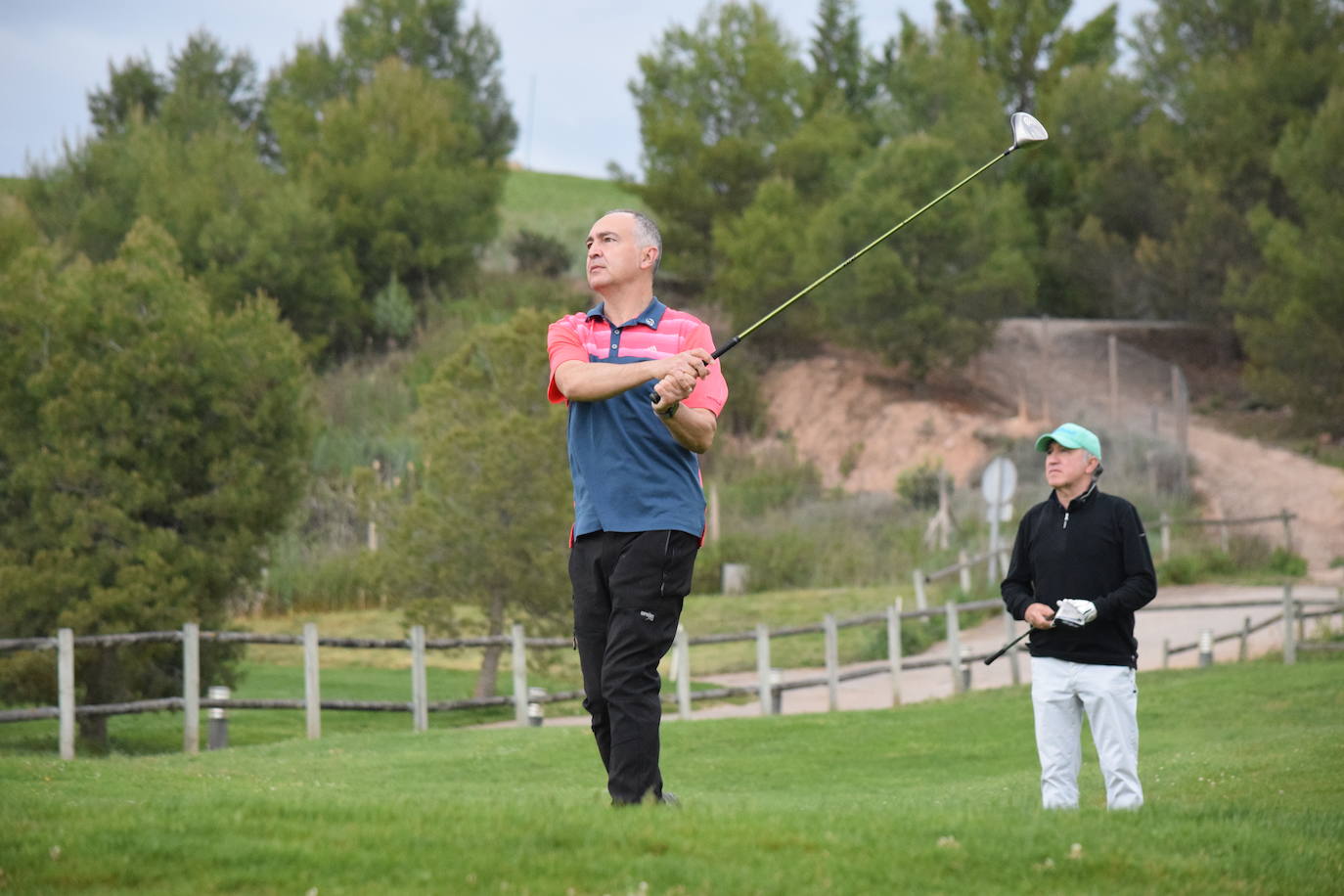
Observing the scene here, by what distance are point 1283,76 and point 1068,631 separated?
4836 centimetres

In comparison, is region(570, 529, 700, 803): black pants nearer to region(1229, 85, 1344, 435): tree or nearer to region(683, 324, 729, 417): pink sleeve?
region(683, 324, 729, 417): pink sleeve

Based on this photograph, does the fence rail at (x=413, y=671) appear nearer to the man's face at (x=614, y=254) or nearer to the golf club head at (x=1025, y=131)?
the man's face at (x=614, y=254)

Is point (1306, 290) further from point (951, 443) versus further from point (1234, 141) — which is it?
point (951, 443)

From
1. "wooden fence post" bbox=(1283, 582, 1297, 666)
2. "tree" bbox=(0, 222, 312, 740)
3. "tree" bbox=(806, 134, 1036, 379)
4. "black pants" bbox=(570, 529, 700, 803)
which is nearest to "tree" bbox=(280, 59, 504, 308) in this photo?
"tree" bbox=(806, 134, 1036, 379)

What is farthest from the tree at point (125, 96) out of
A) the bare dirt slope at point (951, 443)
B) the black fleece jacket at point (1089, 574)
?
the black fleece jacket at point (1089, 574)

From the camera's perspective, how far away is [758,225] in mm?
54781

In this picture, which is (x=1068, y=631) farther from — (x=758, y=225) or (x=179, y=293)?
(x=758, y=225)

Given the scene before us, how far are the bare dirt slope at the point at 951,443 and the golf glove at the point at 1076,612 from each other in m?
34.5

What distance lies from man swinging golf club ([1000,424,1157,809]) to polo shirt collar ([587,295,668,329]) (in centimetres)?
226

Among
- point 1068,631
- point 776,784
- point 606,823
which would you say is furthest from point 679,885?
point 776,784

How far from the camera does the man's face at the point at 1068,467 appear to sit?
26.2ft

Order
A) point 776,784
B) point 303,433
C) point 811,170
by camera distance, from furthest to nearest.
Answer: point 811,170, point 303,433, point 776,784

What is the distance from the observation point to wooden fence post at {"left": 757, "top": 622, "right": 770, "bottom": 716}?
21.5 metres

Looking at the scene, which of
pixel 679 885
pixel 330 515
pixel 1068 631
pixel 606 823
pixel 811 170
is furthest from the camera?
pixel 811 170
